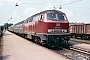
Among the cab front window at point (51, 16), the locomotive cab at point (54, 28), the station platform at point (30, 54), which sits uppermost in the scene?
the cab front window at point (51, 16)

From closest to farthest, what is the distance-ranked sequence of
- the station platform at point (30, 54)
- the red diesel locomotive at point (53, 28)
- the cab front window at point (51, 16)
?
the station platform at point (30, 54)
the red diesel locomotive at point (53, 28)
the cab front window at point (51, 16)

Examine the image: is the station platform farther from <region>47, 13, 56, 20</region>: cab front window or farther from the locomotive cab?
<region>47, 13, 56, 20</region>: cab front window

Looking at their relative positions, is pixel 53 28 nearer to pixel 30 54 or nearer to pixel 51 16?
pixel 51 16

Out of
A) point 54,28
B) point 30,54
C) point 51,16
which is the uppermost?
point 51,16

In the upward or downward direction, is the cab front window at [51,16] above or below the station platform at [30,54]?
above

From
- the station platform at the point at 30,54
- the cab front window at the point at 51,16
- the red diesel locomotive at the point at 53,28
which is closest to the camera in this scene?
the station platform at the point at 30,54

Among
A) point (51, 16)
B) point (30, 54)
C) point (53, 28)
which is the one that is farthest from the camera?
point (51, 16)

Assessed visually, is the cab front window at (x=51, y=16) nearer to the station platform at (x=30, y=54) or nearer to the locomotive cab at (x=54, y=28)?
the locomotive cab at (x=54, y=28)

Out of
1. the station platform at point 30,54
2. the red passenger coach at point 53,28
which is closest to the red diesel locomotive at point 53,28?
the red passenger coach at point 53,28

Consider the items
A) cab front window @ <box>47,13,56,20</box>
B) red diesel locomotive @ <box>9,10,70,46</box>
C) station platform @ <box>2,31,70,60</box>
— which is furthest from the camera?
cab front window @ <box>47,13,56,20</box>

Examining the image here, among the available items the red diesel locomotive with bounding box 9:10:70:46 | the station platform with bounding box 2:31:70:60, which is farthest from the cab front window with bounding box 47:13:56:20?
the station platform with bounding box 2:31:70:60

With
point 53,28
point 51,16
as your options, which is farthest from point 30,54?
point 51,16

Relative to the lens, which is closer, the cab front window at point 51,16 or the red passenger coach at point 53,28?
Answer: the red passenger coach at point 53,28

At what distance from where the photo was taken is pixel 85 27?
94.1 ft
